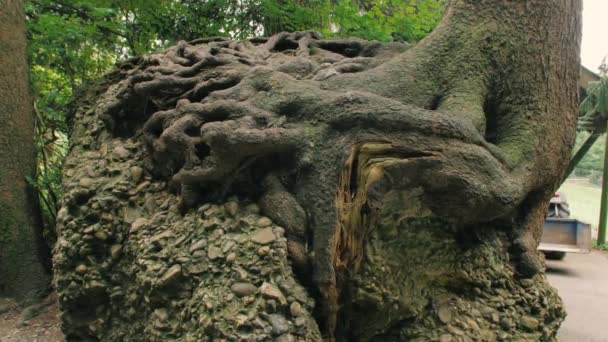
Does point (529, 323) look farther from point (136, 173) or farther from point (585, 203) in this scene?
point (585, 203)

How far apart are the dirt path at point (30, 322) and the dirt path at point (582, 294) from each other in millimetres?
4998

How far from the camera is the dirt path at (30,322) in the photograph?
359 centimetres

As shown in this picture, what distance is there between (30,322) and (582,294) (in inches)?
282

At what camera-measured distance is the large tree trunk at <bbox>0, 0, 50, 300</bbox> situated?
4.07 m

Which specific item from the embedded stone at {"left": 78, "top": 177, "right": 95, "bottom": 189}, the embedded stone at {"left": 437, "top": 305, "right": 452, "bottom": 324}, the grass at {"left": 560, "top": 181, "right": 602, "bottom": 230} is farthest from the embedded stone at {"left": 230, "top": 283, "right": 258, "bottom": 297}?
the grass at {"left": 560, "top": 181, "right": 602, "bottom": 230}

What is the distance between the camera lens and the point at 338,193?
234 centimetres

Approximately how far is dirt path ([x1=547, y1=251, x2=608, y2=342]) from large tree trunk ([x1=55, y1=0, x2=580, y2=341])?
8.37ft

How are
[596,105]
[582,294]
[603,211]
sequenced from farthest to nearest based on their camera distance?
[596,105], [603,211], [582,294]

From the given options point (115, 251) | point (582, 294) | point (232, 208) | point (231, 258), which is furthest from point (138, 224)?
point (582, 294)

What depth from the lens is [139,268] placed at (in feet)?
8.45

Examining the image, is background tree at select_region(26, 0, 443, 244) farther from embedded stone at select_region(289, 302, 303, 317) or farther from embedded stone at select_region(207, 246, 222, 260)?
embedded stone at select_region(289, 302, 303, 317)

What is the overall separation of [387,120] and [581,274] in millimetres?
7966

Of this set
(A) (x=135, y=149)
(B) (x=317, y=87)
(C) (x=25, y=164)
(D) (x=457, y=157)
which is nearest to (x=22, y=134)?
(C) (x=25, y=164)

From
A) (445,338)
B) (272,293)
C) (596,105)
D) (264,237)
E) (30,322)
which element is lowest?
(30,322)
